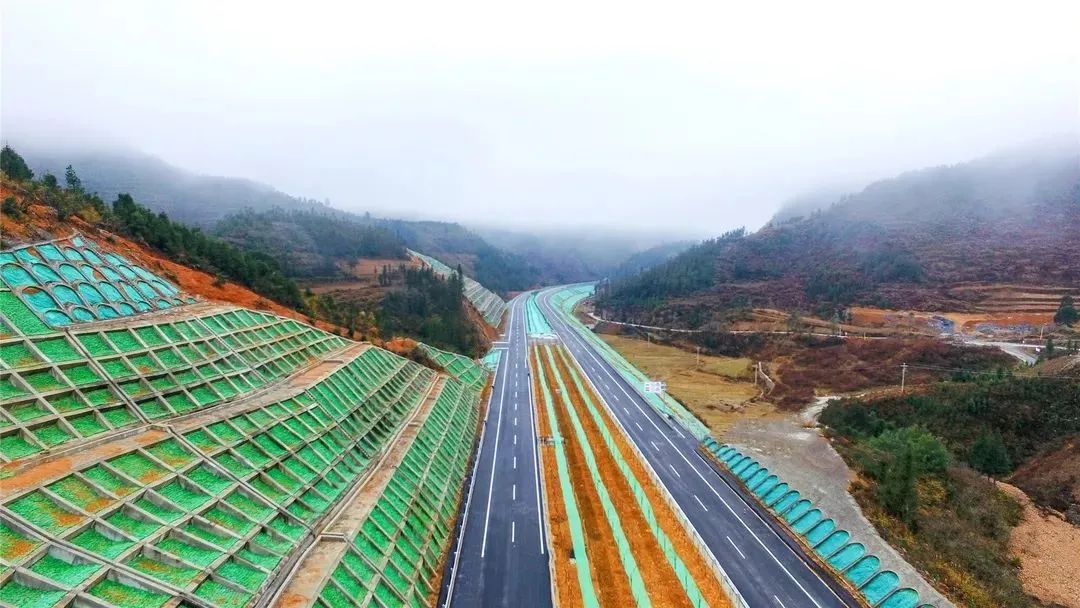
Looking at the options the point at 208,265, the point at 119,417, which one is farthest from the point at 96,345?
the point at 208,265

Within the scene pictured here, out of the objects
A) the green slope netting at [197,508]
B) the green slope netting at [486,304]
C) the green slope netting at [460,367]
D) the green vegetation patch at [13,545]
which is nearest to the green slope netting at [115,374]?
the green slope netting at [197,508]

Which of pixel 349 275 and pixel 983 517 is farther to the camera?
pixel 349 275

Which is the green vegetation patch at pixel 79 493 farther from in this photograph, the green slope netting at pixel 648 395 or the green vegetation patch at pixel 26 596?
the green slope netting at pixel 648 395

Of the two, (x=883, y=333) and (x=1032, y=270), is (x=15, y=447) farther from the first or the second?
(x=1032, y=270)

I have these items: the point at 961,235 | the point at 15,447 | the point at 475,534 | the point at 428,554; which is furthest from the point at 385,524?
the point at 961,235

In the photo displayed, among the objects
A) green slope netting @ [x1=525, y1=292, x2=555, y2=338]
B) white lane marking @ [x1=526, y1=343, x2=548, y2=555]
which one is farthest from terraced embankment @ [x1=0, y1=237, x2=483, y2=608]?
green slope netting @ [x1=525, y1=292, x2=555, y2=338]

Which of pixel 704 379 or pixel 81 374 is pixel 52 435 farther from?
pixel 704 379
